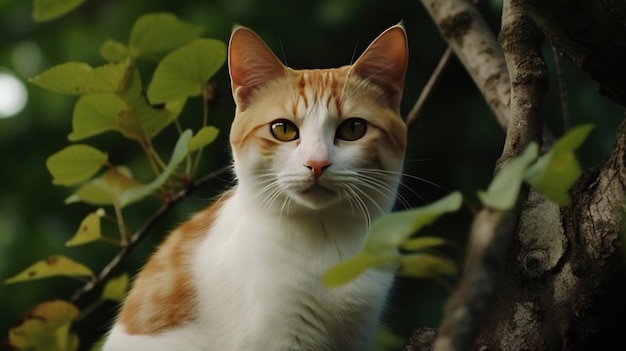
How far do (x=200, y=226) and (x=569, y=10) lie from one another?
3.59ft

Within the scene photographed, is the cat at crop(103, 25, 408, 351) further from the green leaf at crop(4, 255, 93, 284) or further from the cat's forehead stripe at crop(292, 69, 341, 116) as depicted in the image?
the green leaf at crop(4, 255, 93, 284)

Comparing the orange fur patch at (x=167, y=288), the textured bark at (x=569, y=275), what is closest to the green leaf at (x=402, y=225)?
the textured bark at (x=569, y=275)

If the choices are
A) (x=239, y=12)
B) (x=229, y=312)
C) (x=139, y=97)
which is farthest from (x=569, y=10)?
(x=239, y=12)

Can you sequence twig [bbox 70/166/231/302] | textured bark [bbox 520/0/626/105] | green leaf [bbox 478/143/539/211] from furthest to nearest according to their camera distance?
twig [bbox 70/166/231/302]
textured bark [bbox 520/0/626/105]
green leaf [bbox 478/143/539/211]

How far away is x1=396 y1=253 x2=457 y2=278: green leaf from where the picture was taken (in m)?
0.79

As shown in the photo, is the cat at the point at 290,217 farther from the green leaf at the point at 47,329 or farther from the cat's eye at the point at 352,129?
the green leaf at the point at 47,329

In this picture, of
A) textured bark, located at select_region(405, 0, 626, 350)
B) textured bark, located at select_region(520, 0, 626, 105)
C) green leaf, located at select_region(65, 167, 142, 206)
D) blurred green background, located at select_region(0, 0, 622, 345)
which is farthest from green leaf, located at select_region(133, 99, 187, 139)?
blurred green background, located at select_region(0, 0, 622, 345)

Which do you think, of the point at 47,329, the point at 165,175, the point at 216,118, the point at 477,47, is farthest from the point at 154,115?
the point at 216,118

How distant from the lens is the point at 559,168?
31.0 inches

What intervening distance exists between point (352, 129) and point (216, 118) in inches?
60.9

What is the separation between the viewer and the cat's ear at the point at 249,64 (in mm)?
1697

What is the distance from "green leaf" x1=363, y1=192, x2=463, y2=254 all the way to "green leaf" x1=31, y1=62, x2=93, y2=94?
2.64 feet

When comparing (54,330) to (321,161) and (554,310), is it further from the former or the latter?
(554,310)

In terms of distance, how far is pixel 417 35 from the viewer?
359 cm
